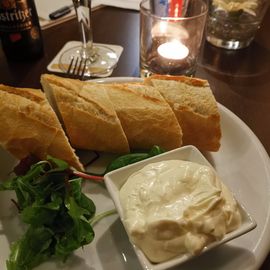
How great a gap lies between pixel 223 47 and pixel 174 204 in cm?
126

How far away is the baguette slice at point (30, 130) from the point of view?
1.02 metres

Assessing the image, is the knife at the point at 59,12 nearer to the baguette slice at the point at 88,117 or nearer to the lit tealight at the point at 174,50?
the lit tealight at the point at 174,50

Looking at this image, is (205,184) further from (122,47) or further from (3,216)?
(122,47)

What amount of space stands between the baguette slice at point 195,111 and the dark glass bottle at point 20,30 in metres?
0.74

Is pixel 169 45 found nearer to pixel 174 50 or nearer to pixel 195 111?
pixel 174 50

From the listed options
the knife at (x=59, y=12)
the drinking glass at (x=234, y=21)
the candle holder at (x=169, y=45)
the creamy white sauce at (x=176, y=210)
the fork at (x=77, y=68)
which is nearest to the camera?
the creamy white sauce at (x=176, y=210)

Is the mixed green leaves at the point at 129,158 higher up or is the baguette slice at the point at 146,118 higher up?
the baguette slice at the point at 146,118

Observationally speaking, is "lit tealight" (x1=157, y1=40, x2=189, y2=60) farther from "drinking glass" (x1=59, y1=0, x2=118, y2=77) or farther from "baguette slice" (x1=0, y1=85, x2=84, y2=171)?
"baguette slice" (x1=0, y1=85, x2=84, y2=171)

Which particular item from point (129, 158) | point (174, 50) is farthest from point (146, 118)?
point (174, 50)

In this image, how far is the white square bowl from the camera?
29.1 inches

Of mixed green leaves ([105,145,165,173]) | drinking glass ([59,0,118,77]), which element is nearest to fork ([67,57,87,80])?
drinking glass ([59,0,118,77])

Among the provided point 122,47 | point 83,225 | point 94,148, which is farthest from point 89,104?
point 122,47

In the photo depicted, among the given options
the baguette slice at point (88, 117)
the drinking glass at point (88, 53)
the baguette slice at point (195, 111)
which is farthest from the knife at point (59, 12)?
the baguette slice at point (195, 111)

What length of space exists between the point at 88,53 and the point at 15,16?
0.37 meters
